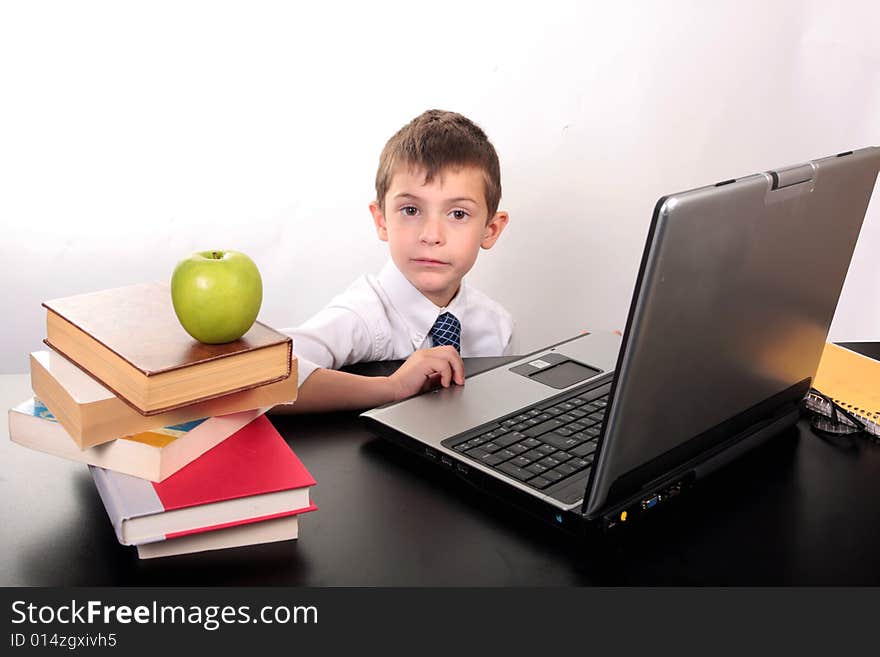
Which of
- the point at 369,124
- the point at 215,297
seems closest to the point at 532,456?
the point at 215,297

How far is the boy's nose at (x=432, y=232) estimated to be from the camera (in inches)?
64.2

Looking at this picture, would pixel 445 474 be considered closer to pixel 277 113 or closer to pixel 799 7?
Answer: pixel 277 113

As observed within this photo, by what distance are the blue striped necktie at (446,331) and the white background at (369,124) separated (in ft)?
2.99

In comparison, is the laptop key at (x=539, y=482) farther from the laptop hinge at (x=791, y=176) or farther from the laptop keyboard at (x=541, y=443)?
the laptop hinge at (x=791, y=176)

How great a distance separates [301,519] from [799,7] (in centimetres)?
240

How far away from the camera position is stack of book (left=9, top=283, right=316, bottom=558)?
0.86m

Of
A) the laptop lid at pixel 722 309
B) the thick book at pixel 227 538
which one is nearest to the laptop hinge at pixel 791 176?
the laptop lid at pixel 722 309

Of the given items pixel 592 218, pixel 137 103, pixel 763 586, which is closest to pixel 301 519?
pixel 763 586

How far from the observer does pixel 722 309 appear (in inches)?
34.9

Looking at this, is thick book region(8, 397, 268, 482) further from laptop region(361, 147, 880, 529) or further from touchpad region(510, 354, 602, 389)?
touchpad region(510, 354, 602, 389)

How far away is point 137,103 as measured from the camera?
2273mm

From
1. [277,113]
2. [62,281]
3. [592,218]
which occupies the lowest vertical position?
[62,281]

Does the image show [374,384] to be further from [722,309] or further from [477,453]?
[722,309]

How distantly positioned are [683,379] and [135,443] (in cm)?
51
